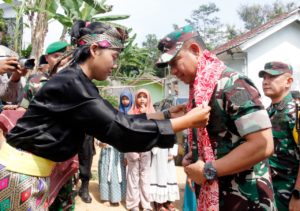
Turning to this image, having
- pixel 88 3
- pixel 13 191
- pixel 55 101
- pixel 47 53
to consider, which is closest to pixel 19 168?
pixel 13 191

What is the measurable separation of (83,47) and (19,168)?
0.76 meters

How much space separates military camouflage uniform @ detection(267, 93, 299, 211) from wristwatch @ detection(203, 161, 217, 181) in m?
1.53

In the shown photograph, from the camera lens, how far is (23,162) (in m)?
2.07

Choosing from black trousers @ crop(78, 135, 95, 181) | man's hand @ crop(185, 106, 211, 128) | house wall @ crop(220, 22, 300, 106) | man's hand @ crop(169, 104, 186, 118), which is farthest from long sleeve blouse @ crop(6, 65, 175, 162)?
house wall @ crop(220, 22, 300, 106)

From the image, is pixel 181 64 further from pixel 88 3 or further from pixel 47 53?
pixel 88 3

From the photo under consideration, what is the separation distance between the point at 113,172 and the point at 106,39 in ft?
14.9

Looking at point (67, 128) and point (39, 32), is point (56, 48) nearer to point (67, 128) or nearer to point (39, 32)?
point (67, 128)

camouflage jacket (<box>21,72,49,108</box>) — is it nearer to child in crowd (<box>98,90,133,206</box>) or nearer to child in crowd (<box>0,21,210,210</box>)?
child in crowd (<box>0,21,210,210</box>)

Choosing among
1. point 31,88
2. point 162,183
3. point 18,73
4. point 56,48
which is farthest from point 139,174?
point 18,73

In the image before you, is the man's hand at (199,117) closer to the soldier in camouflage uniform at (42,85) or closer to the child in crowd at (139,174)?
the soldier in camouflage uniform at (42,85)

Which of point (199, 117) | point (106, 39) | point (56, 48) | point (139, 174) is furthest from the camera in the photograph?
point (139, 174)

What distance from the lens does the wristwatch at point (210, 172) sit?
195 cm

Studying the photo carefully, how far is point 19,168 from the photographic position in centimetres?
206

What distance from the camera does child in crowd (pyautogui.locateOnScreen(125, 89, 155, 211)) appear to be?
20.0 ft
